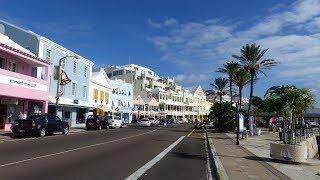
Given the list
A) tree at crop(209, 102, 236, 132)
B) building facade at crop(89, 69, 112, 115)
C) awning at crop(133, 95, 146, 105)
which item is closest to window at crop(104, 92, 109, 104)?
building facade at crop(89, 69, 112, 115)

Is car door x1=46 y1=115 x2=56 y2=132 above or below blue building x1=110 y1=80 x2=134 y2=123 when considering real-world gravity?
below

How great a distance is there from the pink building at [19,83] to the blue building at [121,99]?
113 ft

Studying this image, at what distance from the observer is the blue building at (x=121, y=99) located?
80.5m

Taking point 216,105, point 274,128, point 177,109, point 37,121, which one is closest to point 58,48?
point 37,121

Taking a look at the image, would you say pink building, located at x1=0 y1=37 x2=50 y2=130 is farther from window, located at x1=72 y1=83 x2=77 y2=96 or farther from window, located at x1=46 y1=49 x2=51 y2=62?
window, located at x1=72 y1=83 x2=77 y2=96

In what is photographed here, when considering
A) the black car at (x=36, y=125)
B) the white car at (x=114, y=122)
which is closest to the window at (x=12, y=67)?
the black car at (x=36, y=125)

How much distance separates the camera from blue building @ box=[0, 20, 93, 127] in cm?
4256

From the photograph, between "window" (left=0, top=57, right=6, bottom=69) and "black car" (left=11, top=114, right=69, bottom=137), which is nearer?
"black car" (left=11, top=114, right=69, bottom=137)

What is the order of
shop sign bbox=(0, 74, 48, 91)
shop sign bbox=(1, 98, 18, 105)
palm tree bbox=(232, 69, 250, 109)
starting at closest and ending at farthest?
shop sign bbox=(0, 74, 48, 91), shop sign bbox=(1, 98, 18, 105), palm tree bbox=(232, 69, 250, 109)

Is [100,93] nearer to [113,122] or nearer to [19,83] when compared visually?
[113,122]

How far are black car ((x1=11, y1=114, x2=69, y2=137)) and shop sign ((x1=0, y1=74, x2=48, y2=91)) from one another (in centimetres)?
446

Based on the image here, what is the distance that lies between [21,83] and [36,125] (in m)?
7.29

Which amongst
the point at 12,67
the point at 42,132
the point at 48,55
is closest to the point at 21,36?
the point at 48,55

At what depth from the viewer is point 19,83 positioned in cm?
3644
